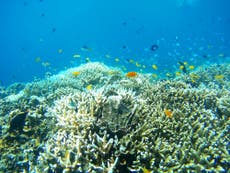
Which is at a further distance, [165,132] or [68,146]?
[165,132]

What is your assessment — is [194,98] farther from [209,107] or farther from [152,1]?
[152,1]

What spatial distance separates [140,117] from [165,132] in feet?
2.08

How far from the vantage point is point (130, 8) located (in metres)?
171

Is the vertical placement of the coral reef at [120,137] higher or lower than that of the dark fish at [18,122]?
lower

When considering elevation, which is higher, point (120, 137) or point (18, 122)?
point (18, 122)

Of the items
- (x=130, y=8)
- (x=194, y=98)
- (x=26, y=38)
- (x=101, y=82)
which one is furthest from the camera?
(x=26, y=38)

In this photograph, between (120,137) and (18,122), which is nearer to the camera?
(120,137)

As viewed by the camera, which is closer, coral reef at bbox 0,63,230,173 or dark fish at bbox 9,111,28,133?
coral reef at bbox 0,63,230,173

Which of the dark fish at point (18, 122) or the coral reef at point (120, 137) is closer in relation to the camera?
the coral reef at point (120, 137)

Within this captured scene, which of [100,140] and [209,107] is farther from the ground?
[209,107]

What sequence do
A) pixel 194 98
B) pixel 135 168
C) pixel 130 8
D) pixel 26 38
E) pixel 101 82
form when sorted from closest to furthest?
pixel 135 168, pixel 194 98, pixel 101 82, pixel 130 8, pixel 26 38

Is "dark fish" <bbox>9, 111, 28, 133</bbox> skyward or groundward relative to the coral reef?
skyward

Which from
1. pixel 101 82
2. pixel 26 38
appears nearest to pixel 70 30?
pixel 26 38

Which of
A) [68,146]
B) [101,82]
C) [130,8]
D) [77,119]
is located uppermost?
[130,8]
